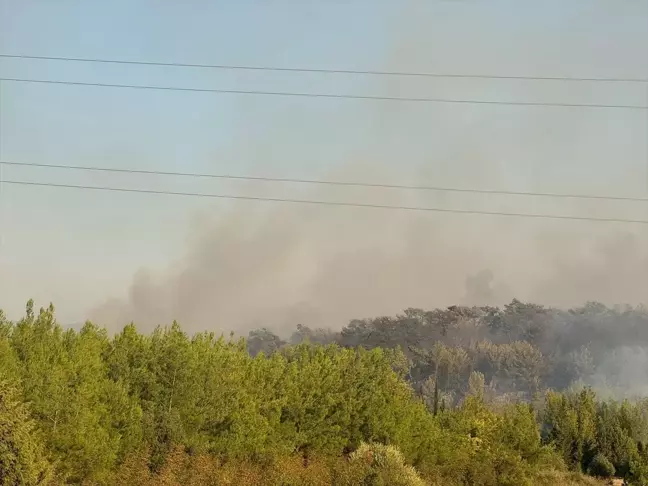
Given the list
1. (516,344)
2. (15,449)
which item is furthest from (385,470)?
(516,344)

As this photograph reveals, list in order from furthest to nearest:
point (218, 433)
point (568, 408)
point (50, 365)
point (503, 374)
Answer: point (503, 374) < point (568, 408) < point (218, 433) < point (50, 365)

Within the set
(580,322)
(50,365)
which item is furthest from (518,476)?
(580,322)

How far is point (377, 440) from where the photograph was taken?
138 ft

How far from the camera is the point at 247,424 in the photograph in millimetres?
34906

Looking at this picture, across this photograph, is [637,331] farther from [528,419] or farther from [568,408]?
[528,419]

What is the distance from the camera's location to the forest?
26.3 metres

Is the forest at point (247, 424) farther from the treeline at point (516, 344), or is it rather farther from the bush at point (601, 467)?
the treeline at point (516, 344)

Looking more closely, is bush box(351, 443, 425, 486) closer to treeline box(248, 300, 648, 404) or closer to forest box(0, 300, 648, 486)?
forest box(0, 300, 648, 486)

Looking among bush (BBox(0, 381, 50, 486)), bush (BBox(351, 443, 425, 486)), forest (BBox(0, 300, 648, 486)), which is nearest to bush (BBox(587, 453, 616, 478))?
forest (BBox(0, 300, 648, 486))

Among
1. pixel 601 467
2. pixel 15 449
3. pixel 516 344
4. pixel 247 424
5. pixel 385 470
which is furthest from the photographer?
pixel 516 344

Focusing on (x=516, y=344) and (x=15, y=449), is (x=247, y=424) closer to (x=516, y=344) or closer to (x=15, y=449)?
(x=15, y=449)

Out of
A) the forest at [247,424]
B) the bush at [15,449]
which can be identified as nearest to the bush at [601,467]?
the forest at [247,424]

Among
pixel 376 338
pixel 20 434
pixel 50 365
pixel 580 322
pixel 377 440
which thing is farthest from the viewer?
pixel 580 322

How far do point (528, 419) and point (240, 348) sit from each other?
1954 cm
